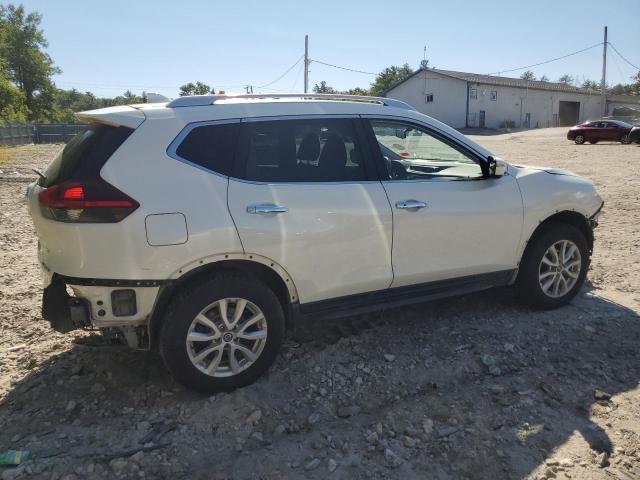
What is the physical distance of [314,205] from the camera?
11.3ft

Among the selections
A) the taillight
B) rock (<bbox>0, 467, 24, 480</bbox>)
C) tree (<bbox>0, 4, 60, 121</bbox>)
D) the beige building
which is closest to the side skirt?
the taillight

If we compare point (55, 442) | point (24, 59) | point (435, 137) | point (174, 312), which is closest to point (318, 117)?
point (435, 137)

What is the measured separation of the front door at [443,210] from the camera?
381 cm

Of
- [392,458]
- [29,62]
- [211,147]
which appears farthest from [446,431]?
[29,62]

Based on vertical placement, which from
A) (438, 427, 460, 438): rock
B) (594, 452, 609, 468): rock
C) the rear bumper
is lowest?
(594, 452, 609, 468): rock

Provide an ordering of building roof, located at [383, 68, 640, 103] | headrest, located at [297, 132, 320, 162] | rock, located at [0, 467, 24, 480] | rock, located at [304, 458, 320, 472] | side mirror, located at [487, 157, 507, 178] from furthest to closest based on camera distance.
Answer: building roof, located at [383, 68, 640, 103], side mirror, located at [487, 157, 507, 178], headrest, located at [297, 132, 320, 162], rock, located at [304, 458, 320, 472], rock, located at [0, 467, 24, 480]

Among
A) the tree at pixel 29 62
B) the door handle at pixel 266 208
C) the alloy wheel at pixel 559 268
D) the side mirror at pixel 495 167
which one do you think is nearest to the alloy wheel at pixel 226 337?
the door handle at pixel 266 208

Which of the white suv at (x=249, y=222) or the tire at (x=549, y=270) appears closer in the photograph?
the white suv at (x=249, y=222)

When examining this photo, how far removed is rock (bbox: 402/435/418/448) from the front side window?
1.77m

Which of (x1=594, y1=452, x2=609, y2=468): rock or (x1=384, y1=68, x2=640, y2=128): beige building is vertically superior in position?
(x1=384, y1=68, x2=640, y2=128): beige building

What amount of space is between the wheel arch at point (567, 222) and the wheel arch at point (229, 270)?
7.13 ft

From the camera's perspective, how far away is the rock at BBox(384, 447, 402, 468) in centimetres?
279

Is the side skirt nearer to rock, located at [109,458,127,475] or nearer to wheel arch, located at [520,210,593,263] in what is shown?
wheel arch, located at [520,210,593,263]

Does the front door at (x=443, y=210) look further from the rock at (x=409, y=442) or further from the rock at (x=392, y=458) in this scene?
the rock at (x=392, y=458)
